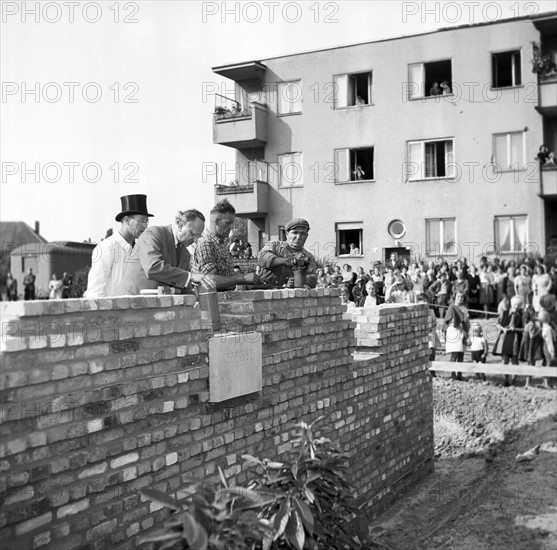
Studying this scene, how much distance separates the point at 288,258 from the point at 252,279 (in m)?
0.91

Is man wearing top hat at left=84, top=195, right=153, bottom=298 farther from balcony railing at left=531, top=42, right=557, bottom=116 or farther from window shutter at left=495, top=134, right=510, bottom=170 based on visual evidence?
balcony railing at left=531, top=42, right=557, bottom=116

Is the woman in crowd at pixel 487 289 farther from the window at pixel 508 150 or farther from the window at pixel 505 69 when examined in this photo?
the window at pixel 505 69

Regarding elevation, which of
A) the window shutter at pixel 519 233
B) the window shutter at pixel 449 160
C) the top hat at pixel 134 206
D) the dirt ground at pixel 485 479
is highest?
the window shutter at pixel 449 160

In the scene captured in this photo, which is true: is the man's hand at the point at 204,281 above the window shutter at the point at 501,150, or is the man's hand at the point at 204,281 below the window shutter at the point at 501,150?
below

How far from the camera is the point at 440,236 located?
68.3 feet

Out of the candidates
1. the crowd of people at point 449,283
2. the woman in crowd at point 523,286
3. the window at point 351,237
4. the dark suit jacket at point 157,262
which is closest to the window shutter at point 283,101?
the window at point 351,237

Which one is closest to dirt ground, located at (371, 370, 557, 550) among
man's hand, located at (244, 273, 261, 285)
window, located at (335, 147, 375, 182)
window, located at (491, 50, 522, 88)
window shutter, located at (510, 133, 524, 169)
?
man's hand, located at (244, 273, 261, 285)

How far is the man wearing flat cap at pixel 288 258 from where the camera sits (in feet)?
22.1

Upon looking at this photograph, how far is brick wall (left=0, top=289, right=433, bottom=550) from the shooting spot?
3498 millimetres

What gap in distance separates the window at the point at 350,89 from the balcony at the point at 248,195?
140 inches

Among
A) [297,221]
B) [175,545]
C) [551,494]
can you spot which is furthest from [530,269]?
[175,545]

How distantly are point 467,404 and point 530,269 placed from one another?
4.87 m

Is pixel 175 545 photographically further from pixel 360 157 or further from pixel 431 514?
pixel 360 157

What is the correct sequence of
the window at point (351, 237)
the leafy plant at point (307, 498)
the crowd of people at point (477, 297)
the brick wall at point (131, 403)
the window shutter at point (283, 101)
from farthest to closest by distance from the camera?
the window shutter at point (283, 101), the window at point (351, 237), the crowd of people at point (477, 297), the leafy plant at point (307, 498), the brick wall at point (131, 403)
